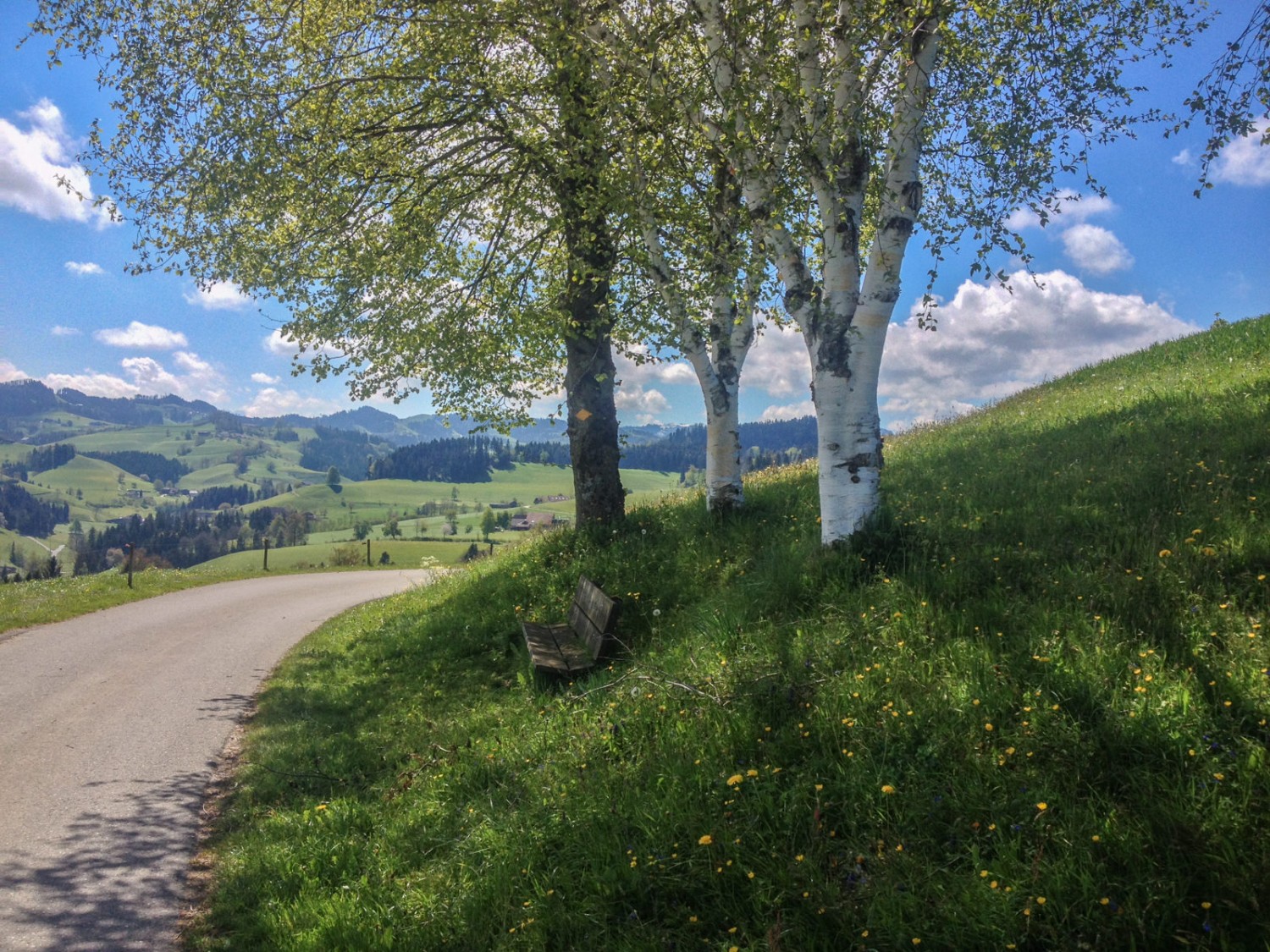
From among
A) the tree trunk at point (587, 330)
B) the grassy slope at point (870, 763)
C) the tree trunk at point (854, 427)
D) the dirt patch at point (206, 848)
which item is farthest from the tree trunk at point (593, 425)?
the dirt patch at point (206, 848)

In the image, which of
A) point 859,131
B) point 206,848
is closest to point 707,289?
point 859,131

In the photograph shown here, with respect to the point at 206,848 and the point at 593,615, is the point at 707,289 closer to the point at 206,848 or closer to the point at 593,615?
the point at 593,615

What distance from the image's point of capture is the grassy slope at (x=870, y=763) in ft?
12.2

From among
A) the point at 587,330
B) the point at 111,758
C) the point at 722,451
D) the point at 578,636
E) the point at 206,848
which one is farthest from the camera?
the point at 587,330

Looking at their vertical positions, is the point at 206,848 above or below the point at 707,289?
below

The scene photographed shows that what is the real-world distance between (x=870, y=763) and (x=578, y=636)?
19.5ft

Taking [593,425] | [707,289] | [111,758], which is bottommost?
[111,758]

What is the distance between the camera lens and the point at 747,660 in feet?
20.9

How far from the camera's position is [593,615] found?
9.68 metres

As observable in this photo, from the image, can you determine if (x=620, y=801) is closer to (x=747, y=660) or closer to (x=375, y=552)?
(x=747, y=660)

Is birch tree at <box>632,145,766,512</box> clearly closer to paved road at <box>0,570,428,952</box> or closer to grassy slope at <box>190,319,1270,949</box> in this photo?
grassy slope at <box>190,319,1270,949</box>

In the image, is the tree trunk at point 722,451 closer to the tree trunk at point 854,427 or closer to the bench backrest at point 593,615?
the bench backrest at point 593,615

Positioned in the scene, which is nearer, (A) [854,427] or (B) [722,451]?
(A) [854,427]

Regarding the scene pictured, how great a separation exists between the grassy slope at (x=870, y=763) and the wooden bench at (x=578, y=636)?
0.38m
